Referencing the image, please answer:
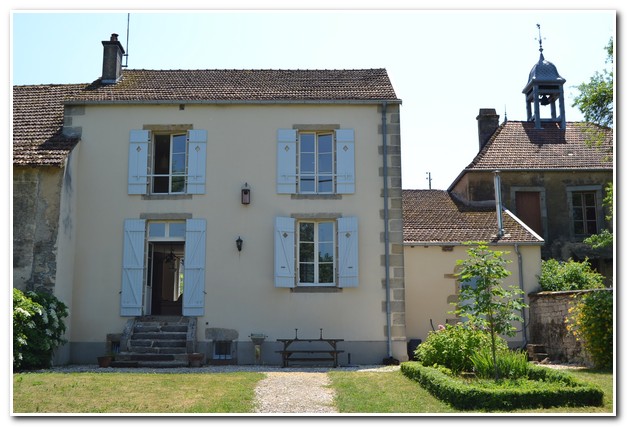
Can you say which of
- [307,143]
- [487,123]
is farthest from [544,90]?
[307,143]

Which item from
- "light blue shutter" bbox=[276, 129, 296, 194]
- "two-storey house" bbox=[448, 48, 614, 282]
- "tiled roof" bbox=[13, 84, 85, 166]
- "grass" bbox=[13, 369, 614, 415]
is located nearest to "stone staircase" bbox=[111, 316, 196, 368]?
"grass" bbox=[13, 369, 614, 415]

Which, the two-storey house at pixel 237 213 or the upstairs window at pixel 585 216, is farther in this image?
the upstairs window at pixel 585 216

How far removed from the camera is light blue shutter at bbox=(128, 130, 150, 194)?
46.0ft

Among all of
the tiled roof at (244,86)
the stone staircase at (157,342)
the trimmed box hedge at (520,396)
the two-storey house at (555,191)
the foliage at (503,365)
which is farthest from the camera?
the two-storey house at (555,191)

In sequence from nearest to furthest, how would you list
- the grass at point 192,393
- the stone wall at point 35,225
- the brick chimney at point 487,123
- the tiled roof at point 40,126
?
1. the grass at point 192,393
2. the stone wall at point 35,225
3. the tiled roof at point 40,126
4. the brick chimney at point 487,123

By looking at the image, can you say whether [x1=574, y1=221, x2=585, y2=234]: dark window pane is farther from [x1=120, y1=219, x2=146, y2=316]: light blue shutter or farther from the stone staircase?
[x1=120, y1=219, x2=146, y2=316]: light blue shutter

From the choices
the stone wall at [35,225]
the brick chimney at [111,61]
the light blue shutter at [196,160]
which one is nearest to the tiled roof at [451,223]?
the light blue shutter at [196,160]

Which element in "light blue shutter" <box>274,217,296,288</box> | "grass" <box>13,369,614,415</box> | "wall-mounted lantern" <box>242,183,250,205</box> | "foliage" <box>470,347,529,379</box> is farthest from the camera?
"wall-mounted lantern" <box>242,183,250,205</box>

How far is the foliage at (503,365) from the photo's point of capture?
369 inches

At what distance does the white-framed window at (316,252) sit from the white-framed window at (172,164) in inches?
81.8

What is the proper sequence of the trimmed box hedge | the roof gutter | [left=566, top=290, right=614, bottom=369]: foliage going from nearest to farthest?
1. the trimmed box hedge
2. [left=566, top=290, right=614, bottom=369]: foliage
3. the roof gutter

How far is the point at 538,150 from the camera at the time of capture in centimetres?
2192

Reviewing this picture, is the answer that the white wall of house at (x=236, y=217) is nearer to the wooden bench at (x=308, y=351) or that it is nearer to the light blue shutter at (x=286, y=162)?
the light blue shutter at (x=286, y=162)
